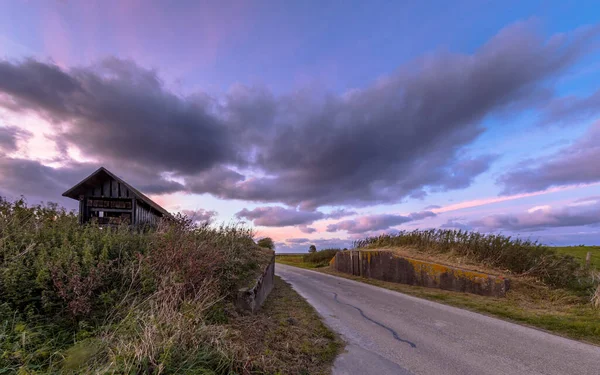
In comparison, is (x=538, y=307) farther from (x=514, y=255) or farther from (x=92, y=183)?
(x=92, y=183)

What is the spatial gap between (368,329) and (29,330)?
5253 millimetres

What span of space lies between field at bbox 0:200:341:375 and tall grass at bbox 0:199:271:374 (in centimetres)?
2

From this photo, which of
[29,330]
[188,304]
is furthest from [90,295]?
[188,304]

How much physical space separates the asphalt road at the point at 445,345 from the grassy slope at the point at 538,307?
25.8 inches

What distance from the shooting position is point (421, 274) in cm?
1223

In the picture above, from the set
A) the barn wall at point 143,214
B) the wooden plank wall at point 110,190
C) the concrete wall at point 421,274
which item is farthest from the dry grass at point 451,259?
the wooden plank wall at point 110,190

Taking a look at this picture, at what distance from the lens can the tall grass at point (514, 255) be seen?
1006 centimetres

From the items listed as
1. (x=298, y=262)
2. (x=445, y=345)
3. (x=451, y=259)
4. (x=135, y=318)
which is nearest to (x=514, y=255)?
(x=451, y=259)

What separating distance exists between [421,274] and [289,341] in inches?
350

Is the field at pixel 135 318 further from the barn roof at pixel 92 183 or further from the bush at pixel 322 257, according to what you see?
the bush at pixel 322 257

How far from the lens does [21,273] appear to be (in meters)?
4.54

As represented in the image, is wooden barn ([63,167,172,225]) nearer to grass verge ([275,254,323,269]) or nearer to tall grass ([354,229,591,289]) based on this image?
tall grass ([354,229,591,289])

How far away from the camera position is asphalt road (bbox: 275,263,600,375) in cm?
422

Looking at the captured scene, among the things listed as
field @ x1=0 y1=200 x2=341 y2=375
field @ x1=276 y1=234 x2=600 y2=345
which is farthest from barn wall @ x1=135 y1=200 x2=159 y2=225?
field @ x1=276 y1=234 x2=600 y2=345
